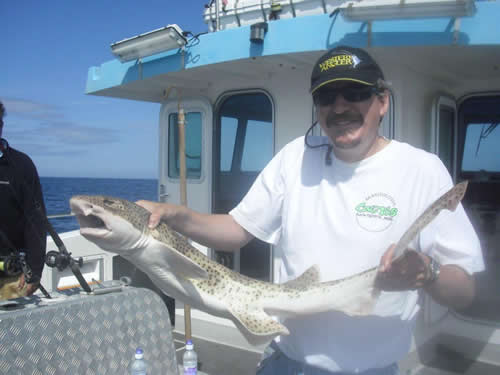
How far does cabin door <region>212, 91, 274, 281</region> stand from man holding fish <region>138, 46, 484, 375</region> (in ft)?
11.9

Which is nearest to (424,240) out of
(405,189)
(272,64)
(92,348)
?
(405,189)

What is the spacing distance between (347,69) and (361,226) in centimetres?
78

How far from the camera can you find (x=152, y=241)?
88.6 inches

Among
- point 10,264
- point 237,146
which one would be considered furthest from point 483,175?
point 10,264

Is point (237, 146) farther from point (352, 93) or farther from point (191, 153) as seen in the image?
point (352, 93)

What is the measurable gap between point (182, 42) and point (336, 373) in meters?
4.25

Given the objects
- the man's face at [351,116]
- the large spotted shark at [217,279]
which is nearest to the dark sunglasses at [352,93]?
the man's face at [351,116]

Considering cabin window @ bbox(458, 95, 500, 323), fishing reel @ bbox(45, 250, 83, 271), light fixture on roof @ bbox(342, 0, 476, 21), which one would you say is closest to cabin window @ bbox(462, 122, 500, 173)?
cabin window @ bbox(458, 95, 500, 323)

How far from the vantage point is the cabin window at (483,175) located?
6.30 m

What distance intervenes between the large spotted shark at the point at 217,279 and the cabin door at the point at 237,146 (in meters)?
3.58

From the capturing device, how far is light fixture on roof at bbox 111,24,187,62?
5.17 metres

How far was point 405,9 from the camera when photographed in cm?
391

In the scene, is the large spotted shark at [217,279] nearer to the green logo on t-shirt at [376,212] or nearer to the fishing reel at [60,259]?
the green logo on t-shirt at [376,212]

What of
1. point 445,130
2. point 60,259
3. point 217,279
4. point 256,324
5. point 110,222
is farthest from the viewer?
point 445,130
